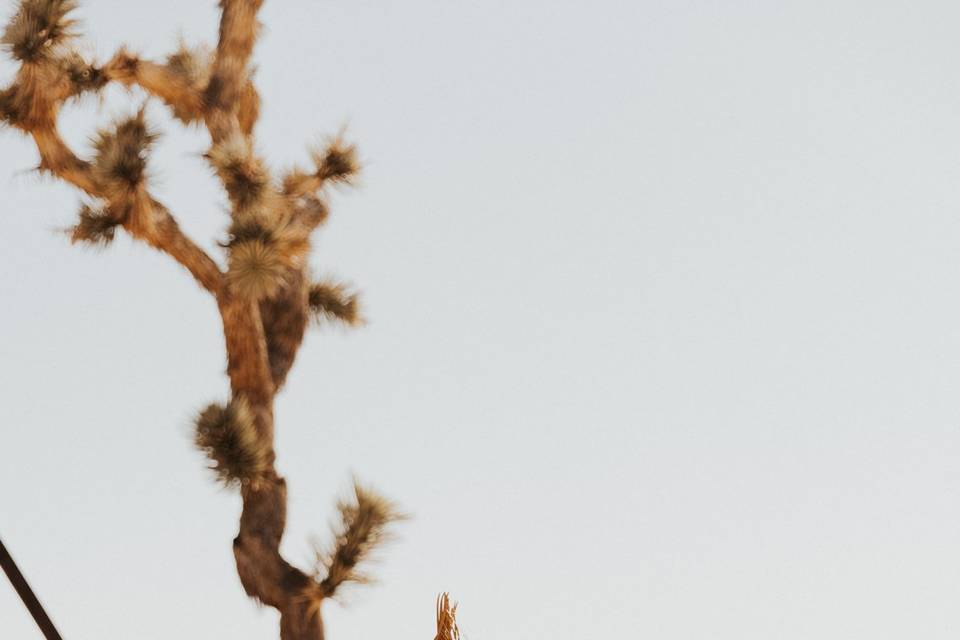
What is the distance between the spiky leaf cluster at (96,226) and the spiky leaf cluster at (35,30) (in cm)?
41

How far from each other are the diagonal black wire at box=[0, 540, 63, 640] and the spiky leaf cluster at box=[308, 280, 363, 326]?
1203 mm

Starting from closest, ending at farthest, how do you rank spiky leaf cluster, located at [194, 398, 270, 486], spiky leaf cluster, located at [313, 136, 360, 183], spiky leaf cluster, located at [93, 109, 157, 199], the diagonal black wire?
the diagonal black wire
spiky leaf cluster, located at [194, 398, 270, 486]
spiky leaf cluster, located at [93, 109, 157, 199]
spiky leaf cluster, located at [313, 136, 360, 183]

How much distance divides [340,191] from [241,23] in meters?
0.56

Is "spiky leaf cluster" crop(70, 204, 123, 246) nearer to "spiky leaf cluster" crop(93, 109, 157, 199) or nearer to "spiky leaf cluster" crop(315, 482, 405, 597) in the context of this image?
"spiky leaf cluster" crop(93, 109, 157, 199)

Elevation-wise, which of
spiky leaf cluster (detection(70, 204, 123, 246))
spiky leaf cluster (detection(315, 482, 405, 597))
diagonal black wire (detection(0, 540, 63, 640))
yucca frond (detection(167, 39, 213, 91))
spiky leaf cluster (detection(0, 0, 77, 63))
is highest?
yucca frond (detection(167, 39, 213, 91))

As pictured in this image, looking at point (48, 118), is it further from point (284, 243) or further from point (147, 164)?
point (284, 243)

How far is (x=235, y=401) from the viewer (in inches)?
115

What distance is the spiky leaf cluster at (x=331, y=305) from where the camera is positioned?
3.60 meters

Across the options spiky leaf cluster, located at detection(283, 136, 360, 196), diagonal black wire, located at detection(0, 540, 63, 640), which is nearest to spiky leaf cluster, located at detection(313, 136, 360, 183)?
spiky leaf cluster, located at detection(283, 136, 360, 196)

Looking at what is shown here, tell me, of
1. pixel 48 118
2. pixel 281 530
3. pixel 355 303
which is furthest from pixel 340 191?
pixel 281 530

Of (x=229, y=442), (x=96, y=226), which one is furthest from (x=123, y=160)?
(x=229, y=442)

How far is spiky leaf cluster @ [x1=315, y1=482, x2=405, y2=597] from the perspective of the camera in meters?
2.96

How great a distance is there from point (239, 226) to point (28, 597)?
0.96 m

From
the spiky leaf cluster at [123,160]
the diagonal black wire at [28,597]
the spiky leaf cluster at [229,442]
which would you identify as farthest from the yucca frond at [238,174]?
the diagonal black wire at [28,597]
